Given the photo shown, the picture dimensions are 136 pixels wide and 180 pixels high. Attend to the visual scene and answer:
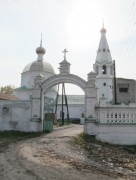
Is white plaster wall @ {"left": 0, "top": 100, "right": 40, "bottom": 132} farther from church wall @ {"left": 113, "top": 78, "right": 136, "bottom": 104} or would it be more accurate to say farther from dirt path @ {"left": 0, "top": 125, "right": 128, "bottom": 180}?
church wall @ {"left": 113, "top": 78, "right": 136, "bottom": 104}

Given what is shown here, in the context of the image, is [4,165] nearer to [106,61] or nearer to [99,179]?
[99,179]

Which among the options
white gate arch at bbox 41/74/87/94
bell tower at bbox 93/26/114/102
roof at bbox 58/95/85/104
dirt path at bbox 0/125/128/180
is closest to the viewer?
dirt path at bbox 0/125/128/180

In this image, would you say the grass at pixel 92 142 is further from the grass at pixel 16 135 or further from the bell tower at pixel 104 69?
the bell tower at pixel 104 69

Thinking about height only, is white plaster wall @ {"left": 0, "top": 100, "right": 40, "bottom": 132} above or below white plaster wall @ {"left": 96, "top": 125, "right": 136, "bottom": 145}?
above

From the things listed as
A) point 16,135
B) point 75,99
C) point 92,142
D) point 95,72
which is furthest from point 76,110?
point 92,142

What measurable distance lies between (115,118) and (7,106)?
840 cm

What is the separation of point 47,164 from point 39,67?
28.3m

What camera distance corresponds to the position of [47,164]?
10.7 m

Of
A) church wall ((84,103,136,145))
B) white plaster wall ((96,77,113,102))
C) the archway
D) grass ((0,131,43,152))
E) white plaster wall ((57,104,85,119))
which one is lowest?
grass ((0,131,43,152))

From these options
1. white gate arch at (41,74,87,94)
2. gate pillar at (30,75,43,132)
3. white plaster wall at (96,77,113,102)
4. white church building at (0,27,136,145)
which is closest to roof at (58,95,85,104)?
white plaster wall at (96,77,113,102)

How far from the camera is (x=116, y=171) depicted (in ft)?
34.2

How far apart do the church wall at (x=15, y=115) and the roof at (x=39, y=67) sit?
17.8 metres

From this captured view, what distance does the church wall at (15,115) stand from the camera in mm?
20312

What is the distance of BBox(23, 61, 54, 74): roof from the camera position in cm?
3806
